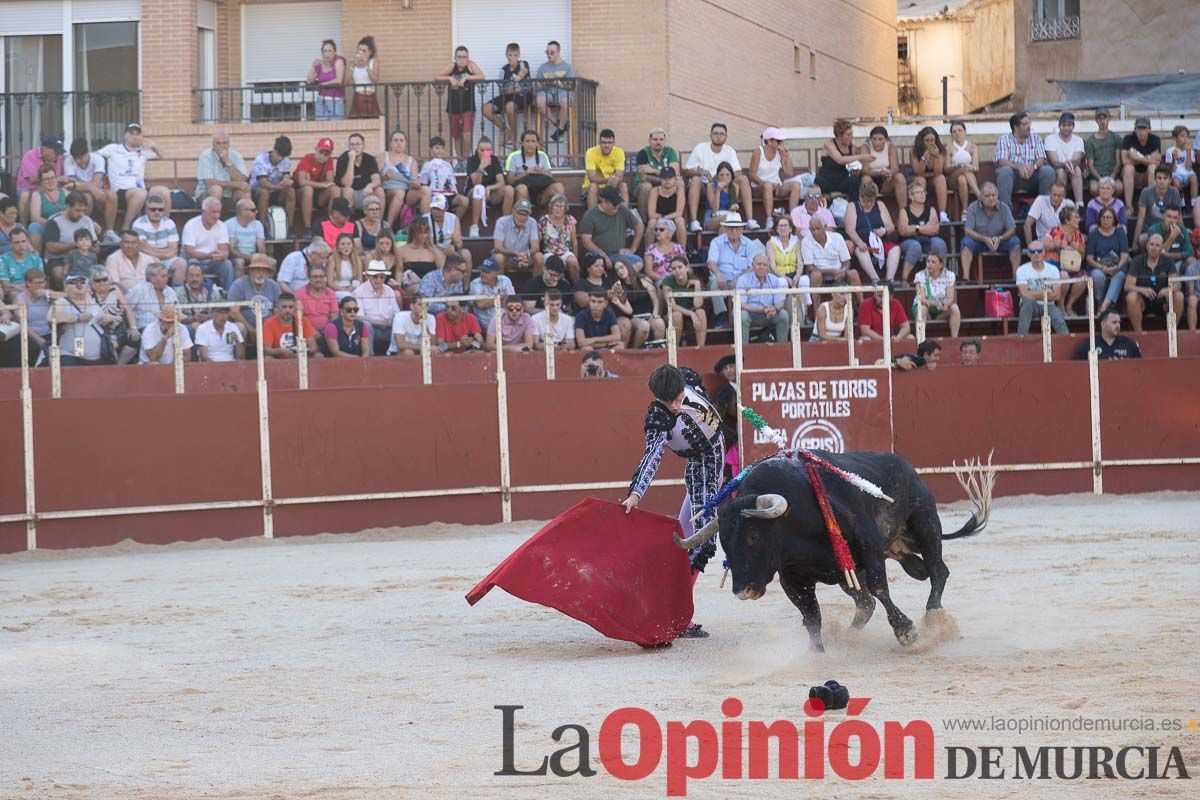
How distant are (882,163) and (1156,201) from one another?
2782 millimetres

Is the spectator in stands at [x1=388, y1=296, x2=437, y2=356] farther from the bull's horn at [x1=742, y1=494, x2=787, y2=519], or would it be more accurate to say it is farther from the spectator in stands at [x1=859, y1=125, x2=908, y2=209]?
the bull's horn at [x1=742, y1=494, x2=787, y2=519]

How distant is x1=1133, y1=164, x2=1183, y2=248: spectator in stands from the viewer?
17.0m

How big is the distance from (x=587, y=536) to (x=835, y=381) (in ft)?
19.3

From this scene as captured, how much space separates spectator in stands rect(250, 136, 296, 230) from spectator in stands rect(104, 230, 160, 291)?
1680 mm

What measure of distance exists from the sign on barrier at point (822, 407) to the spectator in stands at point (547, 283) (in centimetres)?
250

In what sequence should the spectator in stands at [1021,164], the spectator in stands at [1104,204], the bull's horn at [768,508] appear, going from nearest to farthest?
the bull's horn at [768,508]
the spectator in stands at [1104,204]
the spectator in stands at [1021,164]

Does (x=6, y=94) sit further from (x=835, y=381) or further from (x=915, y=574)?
(x=915, y=574)

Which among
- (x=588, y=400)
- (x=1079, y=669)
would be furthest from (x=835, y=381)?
(x=1079, y=669)

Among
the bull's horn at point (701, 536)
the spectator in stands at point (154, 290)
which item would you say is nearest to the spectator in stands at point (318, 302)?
the spectator in stands at point (154, 290)

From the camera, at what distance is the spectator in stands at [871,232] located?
16.5m

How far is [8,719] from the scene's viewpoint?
6977mm

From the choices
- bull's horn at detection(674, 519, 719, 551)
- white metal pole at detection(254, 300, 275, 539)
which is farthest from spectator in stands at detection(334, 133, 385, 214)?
bull's horn at detection(674, 519, 719, 551)

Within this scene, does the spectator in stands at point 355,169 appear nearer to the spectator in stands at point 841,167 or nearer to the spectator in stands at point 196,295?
the spectator in stands at point 196,295

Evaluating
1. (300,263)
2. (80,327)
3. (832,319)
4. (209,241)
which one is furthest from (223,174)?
(832,319)
